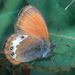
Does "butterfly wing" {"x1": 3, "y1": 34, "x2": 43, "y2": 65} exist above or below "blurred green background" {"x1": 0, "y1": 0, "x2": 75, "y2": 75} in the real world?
below

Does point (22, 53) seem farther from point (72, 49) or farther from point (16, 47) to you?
point (72, 49)

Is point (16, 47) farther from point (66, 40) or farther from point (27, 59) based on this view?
point (66, 40)

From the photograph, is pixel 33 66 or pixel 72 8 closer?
pixel 72 8

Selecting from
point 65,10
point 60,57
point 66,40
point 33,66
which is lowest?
point 33,66

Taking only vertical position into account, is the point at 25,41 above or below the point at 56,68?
above

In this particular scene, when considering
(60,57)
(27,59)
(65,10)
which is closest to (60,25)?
(65,10)
